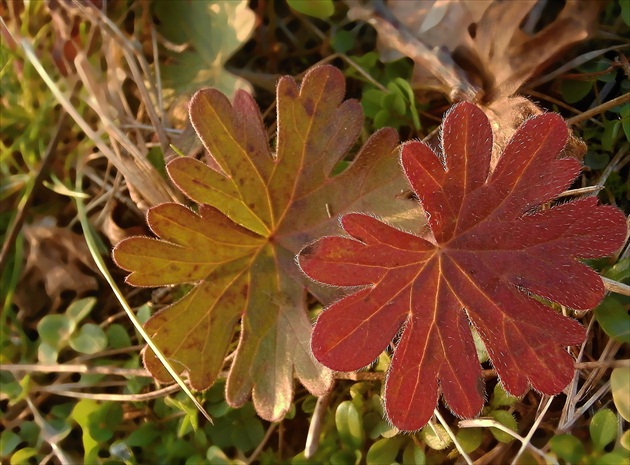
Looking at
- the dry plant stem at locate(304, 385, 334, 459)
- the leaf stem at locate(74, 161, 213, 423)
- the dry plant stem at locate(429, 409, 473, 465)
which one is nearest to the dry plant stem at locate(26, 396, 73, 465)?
the leaf stem at locate(74, 161, 213, 423)

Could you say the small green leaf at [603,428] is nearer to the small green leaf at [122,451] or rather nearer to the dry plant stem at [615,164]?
the dry plant stem at [615,164]

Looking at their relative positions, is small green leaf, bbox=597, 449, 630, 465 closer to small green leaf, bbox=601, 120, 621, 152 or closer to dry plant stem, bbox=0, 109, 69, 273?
small green leaf, bbox=601, 120, 621, 152

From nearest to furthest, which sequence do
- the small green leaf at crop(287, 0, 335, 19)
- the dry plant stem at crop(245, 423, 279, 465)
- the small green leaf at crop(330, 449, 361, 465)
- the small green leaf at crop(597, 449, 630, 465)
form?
1. the small green leaf at crop(597, 449, 630, 465)
2. the small green leaf at crop(330, 449, 361, 465)
3. the dry plant stem at crop(245, 423, 279, 465)
4. the small green leaf at crop(287, 0, 335, 19)

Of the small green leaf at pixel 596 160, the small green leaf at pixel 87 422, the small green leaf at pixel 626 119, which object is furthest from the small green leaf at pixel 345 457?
the small green leaf at pixel 626 119

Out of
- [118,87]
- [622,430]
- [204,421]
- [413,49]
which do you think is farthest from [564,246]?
[118,87]

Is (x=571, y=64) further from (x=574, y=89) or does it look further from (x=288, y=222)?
(x=288, y=222)
